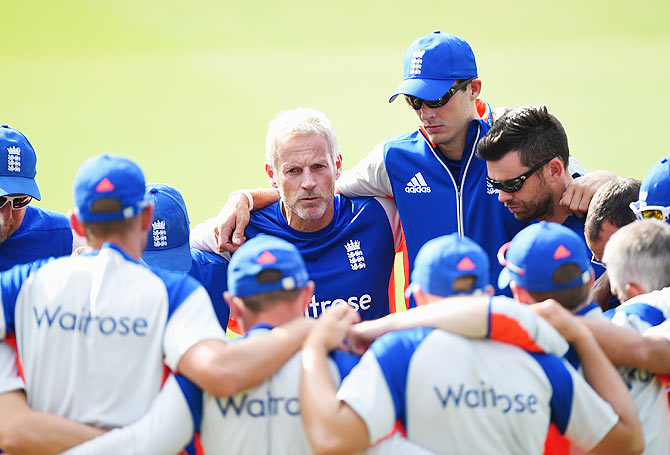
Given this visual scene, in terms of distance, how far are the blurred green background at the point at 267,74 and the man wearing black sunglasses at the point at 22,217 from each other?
284 inches

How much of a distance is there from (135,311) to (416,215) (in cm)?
245

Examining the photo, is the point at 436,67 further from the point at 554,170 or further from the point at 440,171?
the point at 554,170

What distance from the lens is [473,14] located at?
16828 millimetres

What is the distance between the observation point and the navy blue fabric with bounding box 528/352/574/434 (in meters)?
2.90

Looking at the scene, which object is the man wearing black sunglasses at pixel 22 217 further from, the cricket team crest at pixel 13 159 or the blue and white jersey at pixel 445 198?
the blue and white jersey at pixel 445 198

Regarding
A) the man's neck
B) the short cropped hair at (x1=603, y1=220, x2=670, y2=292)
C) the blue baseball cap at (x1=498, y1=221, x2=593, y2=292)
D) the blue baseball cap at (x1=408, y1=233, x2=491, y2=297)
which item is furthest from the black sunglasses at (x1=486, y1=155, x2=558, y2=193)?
the blue baseball cap at (x1=408, y1=233, x2=491, y2=297)

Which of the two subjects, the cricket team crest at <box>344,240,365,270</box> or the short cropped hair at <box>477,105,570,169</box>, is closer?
the short cropped hair at <box>477,105,570,169</box>

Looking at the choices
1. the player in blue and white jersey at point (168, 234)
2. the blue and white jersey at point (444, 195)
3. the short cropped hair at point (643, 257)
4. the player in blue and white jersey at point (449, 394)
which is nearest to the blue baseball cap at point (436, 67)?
the blue and white jersey at point (444, 195)

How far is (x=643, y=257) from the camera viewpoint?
10.9 ft

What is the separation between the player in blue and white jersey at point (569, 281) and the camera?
3.07 metres

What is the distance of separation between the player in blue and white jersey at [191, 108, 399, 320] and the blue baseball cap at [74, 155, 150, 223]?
5.98 ft

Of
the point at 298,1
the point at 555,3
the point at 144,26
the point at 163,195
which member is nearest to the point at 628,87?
the point at 555,3

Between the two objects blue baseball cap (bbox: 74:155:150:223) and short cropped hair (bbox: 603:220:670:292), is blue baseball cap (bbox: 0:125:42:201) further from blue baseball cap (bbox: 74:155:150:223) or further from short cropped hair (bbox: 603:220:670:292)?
short cropped hair (bbox: 603:220:670:292)

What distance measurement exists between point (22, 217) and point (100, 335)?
243cm
